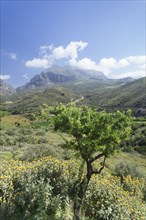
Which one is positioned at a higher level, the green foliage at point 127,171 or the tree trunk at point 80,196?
the tree trunk at point 80,196

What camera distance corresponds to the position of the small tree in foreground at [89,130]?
8703mm

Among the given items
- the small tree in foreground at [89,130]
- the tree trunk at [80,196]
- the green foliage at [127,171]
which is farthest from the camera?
the green foliage at [127,171]

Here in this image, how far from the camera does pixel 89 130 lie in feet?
29.6

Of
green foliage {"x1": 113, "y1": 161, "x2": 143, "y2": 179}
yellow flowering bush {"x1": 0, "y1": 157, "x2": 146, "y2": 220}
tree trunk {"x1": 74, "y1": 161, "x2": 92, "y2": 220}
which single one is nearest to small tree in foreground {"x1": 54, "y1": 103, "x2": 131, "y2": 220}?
tree trunk {"x1": 74, "y1": 161, "x2": 92, "y2": 220}

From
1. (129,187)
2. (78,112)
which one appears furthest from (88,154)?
(129,187)

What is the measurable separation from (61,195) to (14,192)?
5.46ft

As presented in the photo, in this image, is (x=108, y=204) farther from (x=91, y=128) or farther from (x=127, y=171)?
(x=127, y=171)

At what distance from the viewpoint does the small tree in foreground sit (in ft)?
28.6

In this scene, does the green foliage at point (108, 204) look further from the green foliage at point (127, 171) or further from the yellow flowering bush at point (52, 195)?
the green foliage at point (127, 171)

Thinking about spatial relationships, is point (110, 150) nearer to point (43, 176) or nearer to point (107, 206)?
point (107, 206)

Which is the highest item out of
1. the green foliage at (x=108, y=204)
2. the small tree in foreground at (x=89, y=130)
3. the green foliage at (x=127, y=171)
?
the small tree in foreground at (x=89, y=130)

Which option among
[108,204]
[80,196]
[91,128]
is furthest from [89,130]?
[108,204]

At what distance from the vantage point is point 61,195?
8977mm

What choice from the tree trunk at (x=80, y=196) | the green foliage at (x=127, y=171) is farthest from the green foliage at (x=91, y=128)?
the green foliage at (x=127, y=171)
